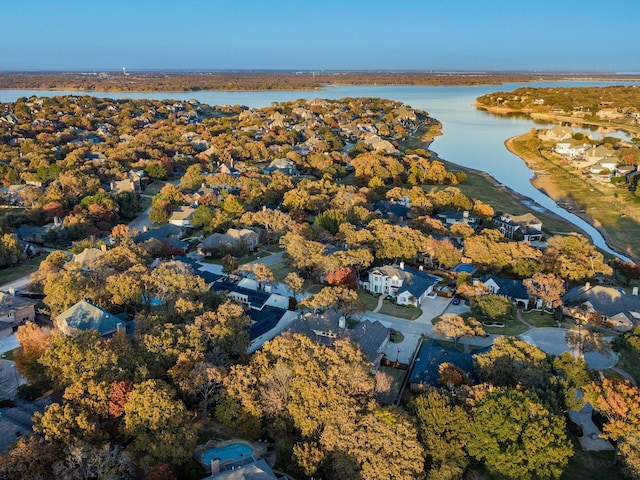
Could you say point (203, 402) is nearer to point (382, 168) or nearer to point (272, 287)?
point (272, 287)

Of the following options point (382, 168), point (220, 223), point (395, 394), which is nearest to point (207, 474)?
point (395, 394)

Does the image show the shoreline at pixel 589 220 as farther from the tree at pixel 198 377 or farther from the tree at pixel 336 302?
the tree at pixel 198 377

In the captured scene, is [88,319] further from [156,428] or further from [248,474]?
[248,474]

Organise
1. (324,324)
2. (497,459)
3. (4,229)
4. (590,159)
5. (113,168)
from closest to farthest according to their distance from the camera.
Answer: (497,459)
(324,324)
(4,229)
(113,168)
(590,159)

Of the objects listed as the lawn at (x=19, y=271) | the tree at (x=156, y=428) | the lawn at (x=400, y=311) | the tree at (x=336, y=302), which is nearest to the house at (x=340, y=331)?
the tree at (x=336, y=302)

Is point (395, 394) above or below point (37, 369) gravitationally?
below

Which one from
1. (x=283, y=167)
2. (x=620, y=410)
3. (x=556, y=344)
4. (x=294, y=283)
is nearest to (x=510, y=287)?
(x=556, y=344)
